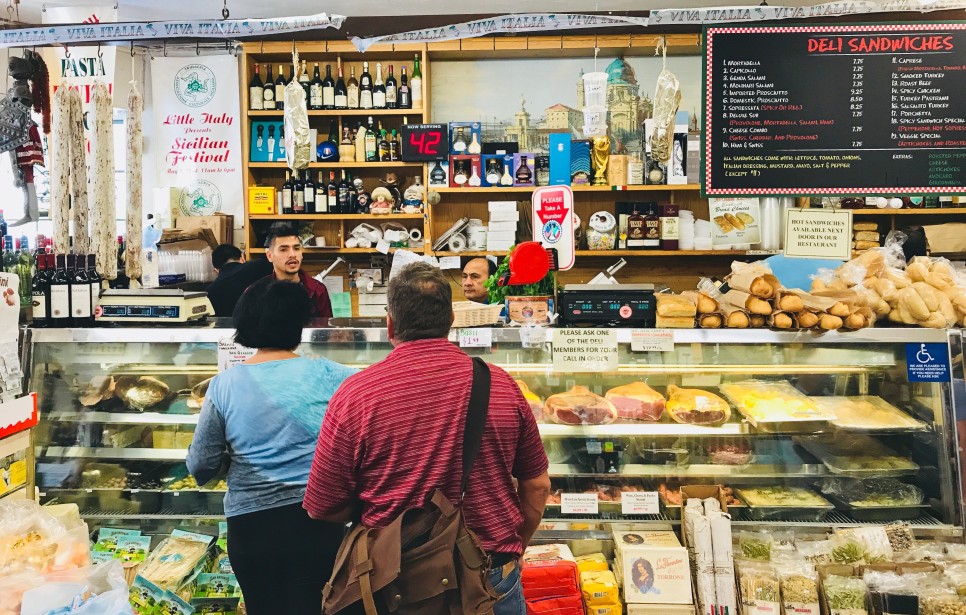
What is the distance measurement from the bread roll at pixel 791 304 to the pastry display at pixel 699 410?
1.51ft

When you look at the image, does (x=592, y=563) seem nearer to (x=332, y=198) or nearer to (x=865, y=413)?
(x=865, y=413)

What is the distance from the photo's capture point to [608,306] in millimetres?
2955

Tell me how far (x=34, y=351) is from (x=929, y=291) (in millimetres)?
3582

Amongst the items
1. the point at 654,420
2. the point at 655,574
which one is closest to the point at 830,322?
the point at 654,420

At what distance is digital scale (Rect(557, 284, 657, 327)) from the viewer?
2945mm

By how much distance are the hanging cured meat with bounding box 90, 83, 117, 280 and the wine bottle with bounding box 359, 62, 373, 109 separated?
10.6 ft

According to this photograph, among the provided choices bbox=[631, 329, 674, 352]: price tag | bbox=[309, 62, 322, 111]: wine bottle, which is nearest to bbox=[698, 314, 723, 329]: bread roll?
bbox=[631, 329, 674, 352]: price tag

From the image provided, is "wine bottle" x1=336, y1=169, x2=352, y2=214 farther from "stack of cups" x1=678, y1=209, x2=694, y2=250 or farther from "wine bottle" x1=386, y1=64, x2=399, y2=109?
"stack of cups" x1=678, y1=209, x2=694, y2=250

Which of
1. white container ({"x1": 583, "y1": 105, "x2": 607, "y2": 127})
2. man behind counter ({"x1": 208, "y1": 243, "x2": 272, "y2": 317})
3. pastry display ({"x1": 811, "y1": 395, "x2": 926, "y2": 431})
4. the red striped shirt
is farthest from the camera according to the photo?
man behind counter ({"x1": 208, "y1": 243, "x2": 272, "y2": 317})

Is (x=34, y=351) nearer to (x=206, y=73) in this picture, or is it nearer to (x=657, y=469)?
(x=657, y=469)

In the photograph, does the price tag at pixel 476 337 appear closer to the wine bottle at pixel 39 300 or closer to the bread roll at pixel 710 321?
the bread roll at pixel 710 321

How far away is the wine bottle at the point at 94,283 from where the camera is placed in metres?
3.12

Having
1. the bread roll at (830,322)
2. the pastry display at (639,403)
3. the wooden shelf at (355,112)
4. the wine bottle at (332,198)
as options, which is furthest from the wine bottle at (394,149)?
the bread roll at (830,322)

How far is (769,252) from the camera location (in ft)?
19.0
